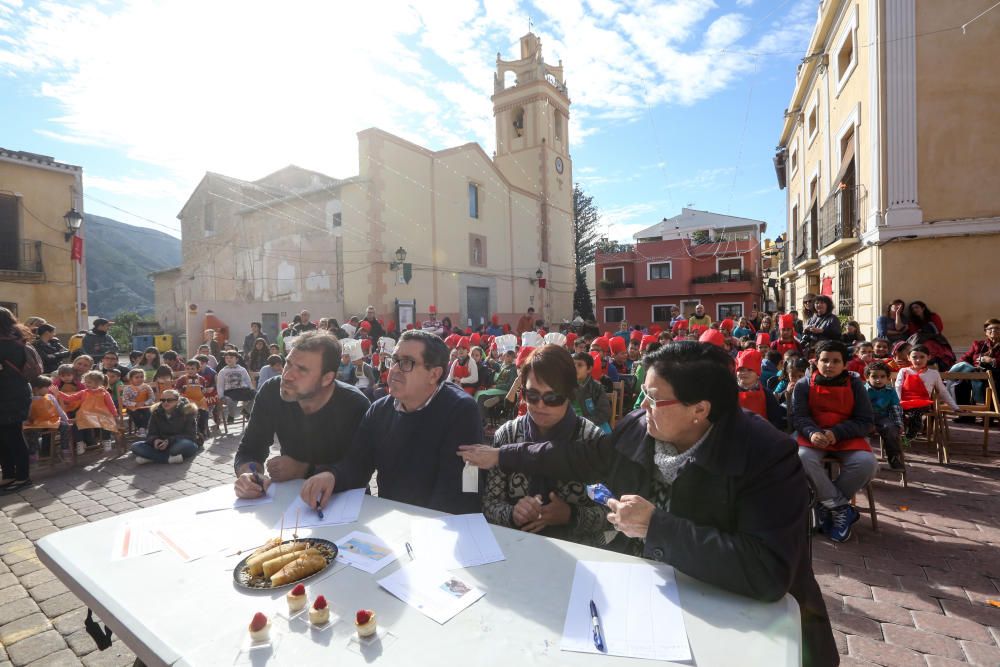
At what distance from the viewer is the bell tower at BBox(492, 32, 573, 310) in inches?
1026

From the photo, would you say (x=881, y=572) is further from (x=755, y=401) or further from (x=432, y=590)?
(x=432, y=590)

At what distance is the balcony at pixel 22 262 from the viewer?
1512cm

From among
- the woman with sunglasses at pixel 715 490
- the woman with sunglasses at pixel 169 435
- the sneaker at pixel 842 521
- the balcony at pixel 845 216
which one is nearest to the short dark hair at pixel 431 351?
the woman with sunglasses at pixel 715 490

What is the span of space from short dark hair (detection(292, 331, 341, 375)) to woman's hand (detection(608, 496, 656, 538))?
2065 millimetres

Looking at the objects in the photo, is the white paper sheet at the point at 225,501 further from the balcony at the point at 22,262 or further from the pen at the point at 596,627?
the balcony at the point at 22,262

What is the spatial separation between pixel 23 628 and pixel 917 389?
888 cm

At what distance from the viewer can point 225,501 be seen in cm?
235

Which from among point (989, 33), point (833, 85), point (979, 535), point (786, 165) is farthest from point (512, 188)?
point (979, 535)

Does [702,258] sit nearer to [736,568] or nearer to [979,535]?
[979,535]

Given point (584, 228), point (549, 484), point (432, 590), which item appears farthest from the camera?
point (584, 228)

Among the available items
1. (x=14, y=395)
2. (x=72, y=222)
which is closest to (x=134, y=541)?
(x=14, y=395)

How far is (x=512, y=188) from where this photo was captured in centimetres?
2488

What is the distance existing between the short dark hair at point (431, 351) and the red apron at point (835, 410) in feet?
11.1

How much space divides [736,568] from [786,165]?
85.1 ft
